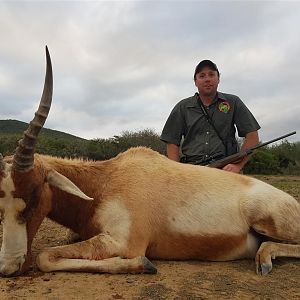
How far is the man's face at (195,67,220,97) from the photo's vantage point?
8195 millimetres

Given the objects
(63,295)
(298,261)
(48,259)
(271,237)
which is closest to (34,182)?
(48,259)

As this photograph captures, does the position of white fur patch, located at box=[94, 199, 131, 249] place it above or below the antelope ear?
below

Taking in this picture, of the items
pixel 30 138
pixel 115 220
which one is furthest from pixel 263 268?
pixel 30 138

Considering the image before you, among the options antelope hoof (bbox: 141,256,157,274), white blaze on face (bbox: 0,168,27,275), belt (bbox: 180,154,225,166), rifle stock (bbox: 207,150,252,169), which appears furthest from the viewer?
belt (bbox: 180,154,225,166)

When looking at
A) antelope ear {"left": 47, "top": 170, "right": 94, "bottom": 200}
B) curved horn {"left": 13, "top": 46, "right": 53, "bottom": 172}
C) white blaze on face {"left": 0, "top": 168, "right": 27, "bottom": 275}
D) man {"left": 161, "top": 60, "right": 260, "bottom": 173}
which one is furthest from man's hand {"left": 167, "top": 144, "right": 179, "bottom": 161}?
white blaze on face {"left": 0, "top": 168, "right": 27, "bottom": 275}

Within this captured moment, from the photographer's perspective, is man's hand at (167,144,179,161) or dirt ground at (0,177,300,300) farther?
man's hand at (167,144,179,161)

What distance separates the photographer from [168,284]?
437 centimetres

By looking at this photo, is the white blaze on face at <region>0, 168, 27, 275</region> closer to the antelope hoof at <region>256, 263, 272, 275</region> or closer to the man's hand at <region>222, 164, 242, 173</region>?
the antelope hoof at <region>256, 263, 272, 275</region>

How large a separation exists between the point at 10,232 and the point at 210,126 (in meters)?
4.63

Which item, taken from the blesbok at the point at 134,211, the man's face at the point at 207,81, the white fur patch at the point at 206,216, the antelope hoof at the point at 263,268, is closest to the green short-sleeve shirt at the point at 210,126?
the man's face at the point at 207,81

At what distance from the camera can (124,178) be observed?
5.39m

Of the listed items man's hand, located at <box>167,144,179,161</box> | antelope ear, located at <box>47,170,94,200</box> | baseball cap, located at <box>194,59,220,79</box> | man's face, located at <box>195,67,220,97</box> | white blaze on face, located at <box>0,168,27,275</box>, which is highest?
baseball cap, located at <box>194,59,220,79</box>

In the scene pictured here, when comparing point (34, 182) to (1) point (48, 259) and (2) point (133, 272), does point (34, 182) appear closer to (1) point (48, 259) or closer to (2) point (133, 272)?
(1) point (48, 259)

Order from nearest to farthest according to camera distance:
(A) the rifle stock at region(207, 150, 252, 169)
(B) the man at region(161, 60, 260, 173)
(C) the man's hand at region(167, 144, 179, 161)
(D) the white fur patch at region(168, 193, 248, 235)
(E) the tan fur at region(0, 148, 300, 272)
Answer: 1. (E) the tan fur at region(0, 148, 300, 272)
2. (D) the white fur patch at region(168, 193, 248, 235)
3. (A) the rifle stock at region(207, 150, 252, 169)
4. (B) the man at region(161, 60, 260, 173)
5. (C) the man's hand at region(167, 144, 179, 161)
